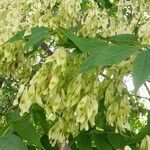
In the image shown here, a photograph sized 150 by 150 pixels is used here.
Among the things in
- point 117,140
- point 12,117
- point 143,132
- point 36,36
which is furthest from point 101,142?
point 36,36

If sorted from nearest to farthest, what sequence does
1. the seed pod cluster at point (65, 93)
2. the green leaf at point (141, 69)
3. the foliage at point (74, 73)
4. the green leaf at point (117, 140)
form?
1. the green leaf at point (141, 69)
2. the foliage at point (74, 73)
3. the seed pod cluster at point (65, 93)
4. the green leaf at point (117, 140)

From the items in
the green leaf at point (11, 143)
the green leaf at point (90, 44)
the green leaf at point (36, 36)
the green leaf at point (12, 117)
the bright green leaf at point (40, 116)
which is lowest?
the bright green leaf at point (40, 116)

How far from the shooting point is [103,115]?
4.79ft

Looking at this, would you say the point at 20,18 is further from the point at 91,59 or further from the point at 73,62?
the point at 91,59

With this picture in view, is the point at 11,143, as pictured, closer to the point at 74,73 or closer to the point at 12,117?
the point at 12,117

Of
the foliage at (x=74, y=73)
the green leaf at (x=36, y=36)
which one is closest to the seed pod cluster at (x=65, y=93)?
the foliage at (x=74, y=73)

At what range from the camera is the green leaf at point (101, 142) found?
4.57 feet

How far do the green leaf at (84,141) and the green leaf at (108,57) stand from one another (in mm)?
506

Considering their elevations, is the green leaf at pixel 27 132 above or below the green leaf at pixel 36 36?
below

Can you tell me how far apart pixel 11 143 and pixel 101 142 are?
1.75 feet

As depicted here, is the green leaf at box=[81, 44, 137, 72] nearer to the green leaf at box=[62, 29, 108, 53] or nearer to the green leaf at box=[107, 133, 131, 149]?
the green leaf at box=[62, 29, 108, 53]

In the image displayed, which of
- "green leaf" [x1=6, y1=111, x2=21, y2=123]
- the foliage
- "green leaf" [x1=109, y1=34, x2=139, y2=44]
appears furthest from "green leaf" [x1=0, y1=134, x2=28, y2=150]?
"green leaf" [x1=109, y1=34, x2=139, y2=44]

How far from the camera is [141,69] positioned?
2.98ft

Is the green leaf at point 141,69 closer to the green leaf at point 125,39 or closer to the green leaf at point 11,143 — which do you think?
the green leaf at point 125,39
